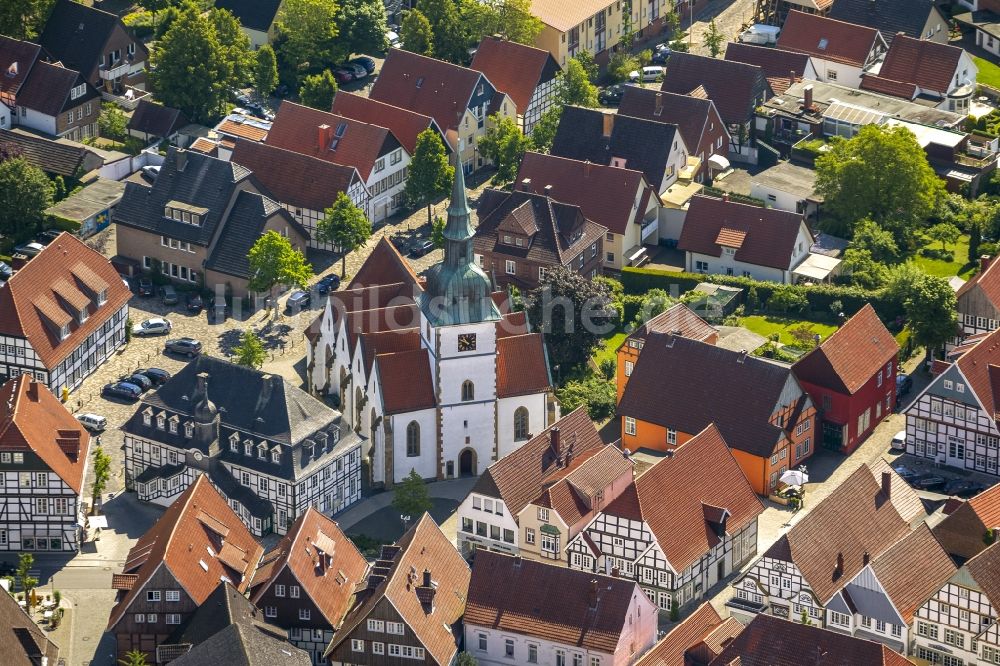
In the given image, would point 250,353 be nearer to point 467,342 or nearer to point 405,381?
point 405,381

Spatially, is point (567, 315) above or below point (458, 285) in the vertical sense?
below

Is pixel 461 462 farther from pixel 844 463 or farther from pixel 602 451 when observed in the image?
pixel 844 463

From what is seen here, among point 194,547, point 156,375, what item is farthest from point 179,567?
point 156,375

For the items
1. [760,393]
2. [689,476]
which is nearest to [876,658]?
[689,476]

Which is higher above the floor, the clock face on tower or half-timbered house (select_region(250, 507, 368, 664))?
the clock face on tower

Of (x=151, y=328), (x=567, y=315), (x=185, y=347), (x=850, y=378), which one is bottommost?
(x=151, y=328)

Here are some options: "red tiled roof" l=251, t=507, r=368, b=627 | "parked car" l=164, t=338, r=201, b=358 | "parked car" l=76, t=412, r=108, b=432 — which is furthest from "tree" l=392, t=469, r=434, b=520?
"parked car" l=164, t=338, r=201, b=358

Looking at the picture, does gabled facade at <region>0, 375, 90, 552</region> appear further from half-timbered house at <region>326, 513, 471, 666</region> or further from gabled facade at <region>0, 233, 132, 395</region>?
half-timbered house at <region>326, 513, 471, 666</region>
